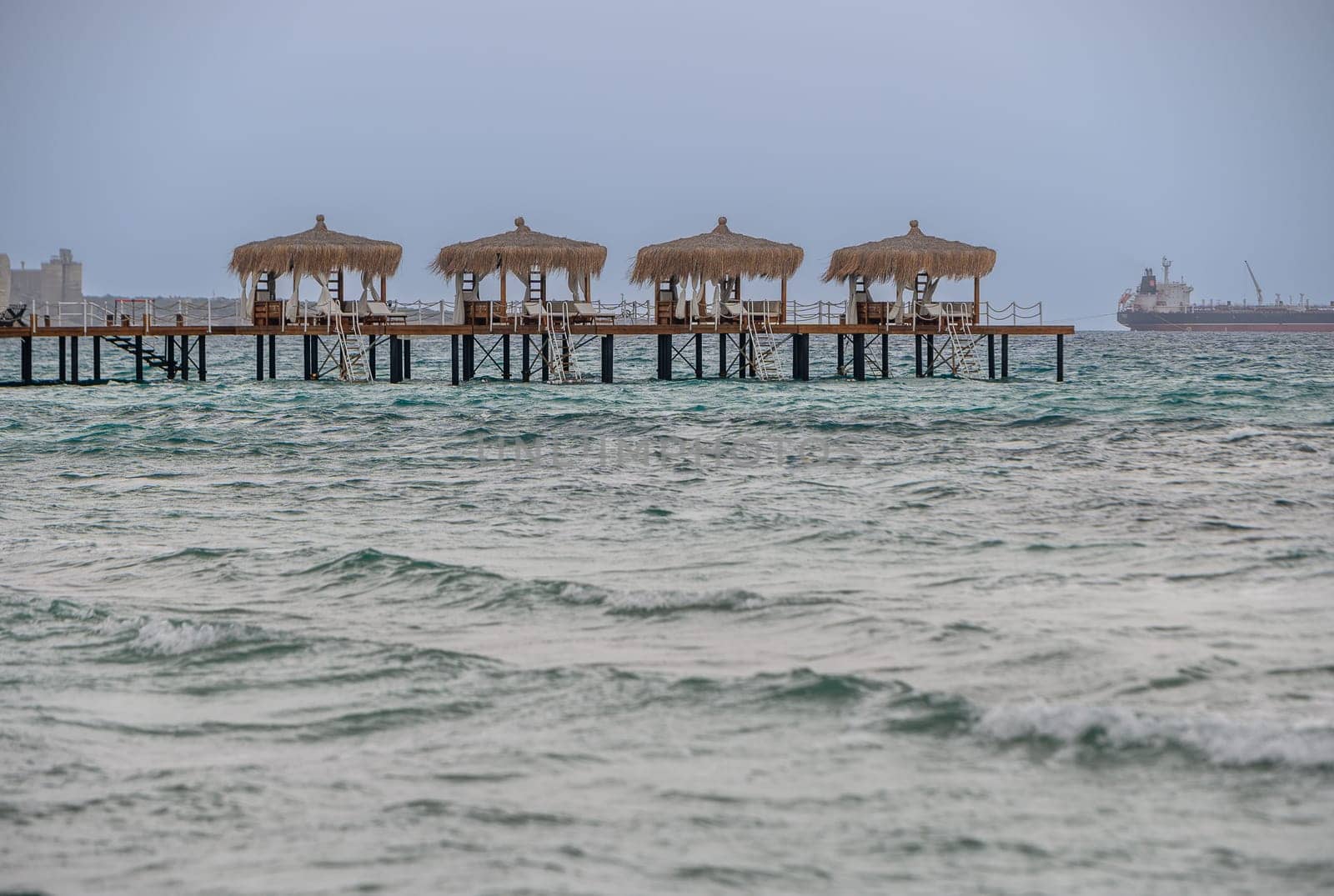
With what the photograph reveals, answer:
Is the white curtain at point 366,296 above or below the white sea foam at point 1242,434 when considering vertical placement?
above

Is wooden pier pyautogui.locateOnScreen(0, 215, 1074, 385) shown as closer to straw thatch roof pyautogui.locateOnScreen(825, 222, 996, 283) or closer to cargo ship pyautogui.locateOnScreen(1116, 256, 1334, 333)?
straw thatch roof pyautogui.locateOnScreen(825, 222, 996, 283)

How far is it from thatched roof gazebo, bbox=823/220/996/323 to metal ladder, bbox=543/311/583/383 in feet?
20.7

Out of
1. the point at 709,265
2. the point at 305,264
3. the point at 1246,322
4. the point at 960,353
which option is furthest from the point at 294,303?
the point at 1246,322

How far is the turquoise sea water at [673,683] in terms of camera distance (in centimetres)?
497

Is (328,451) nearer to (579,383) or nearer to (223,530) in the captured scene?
(223,530)

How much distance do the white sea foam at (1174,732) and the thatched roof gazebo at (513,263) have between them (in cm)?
2677

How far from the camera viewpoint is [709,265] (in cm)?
3253

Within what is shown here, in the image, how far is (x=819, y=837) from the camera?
16.6ft

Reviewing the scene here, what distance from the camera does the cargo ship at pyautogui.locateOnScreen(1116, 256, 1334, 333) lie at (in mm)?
150875

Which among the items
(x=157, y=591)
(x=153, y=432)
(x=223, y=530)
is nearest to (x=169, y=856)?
(x=157, y=591)

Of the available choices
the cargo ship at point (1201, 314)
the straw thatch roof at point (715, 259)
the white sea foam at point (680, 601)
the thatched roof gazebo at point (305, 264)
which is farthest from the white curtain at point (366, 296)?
the cargo ship at point (1201, 314)

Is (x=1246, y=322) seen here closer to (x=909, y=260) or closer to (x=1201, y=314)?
(x=1201, y=314)

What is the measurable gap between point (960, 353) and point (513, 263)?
12.2m

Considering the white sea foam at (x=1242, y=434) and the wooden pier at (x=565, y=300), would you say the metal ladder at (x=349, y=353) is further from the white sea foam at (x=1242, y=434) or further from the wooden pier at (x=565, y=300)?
the white sea foam at (x=1242, y=434)
